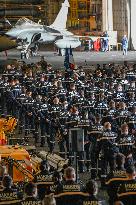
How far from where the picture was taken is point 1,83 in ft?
104

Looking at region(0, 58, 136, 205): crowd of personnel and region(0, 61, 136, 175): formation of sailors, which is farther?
region(0, 61, 136, 175): formation of sailors

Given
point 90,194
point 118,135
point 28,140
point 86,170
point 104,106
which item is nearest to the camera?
point 90,194

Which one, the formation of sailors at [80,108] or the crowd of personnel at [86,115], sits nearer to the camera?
the crowd of personnel at [86,115]

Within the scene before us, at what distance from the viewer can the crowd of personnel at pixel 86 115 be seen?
2066cm

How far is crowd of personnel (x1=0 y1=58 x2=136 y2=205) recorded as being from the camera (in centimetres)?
2066

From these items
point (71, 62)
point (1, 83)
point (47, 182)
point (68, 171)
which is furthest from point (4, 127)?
point (71, 62)

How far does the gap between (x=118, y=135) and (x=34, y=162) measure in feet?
9.36

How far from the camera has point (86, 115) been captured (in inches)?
929

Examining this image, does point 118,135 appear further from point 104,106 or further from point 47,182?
point 47,182

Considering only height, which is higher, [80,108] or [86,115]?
[86,115]

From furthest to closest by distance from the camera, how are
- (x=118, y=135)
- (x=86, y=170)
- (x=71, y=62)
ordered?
(x=71, y=62), (x=86, y=170), (x=118, y=135)

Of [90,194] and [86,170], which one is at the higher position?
[90,194]

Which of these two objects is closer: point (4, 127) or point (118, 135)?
point (118, 135)

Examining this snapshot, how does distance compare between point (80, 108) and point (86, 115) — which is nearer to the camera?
point (86, 115)
